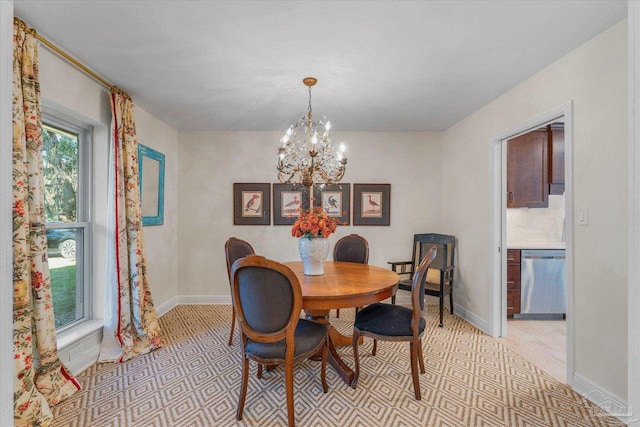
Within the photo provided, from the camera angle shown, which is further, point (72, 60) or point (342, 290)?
point (72, 60)

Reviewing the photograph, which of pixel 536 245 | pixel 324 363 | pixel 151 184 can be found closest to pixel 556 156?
pixel 536 245

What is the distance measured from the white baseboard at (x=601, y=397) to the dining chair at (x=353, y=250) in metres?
1.91

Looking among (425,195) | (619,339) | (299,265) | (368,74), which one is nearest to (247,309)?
(299,265)

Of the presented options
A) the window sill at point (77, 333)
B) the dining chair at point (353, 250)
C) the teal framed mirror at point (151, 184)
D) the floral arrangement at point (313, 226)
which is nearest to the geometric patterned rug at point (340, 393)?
the window sill at point (77, 333)

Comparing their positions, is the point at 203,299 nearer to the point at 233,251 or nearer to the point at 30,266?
the point at 233,251

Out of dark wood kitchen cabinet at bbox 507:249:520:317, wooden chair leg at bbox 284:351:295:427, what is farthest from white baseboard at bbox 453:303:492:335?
wooden chair leg at bbox 284:351:295:427

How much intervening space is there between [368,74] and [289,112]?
1.20 m

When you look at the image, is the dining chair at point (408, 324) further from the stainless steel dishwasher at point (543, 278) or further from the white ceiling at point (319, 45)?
the stainless steel dishwasher at point (543, 278)

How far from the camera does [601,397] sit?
6.65ft

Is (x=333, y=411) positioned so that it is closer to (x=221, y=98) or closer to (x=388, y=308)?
(x=388, y=308)

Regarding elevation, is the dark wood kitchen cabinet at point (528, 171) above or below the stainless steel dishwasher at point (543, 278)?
above

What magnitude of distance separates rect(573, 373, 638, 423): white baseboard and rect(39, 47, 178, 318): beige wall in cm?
392

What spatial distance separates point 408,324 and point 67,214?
2.91m

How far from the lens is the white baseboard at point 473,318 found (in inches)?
130
